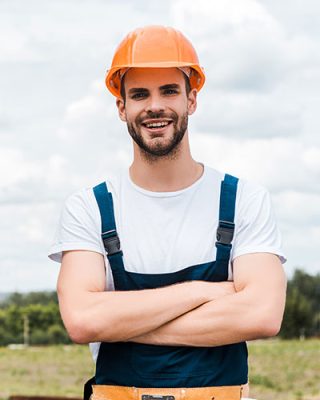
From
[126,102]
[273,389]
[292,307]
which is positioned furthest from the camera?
[292,307]

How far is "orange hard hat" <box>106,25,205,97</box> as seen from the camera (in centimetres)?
318

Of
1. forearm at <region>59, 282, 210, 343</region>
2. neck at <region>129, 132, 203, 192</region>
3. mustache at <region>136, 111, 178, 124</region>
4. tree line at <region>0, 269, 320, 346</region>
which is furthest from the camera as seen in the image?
tree line at <region>0, 269, 320, 346</region>

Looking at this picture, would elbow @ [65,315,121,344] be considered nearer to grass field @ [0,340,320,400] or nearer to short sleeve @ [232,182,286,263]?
short sleeve @ [232,182,286,263]

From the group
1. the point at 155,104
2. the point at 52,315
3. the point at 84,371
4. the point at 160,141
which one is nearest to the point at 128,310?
the point at 160,141

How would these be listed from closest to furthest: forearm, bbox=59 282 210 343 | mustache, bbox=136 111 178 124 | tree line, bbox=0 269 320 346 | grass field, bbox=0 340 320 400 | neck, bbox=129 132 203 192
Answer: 1. forearm, bbox=59 282 210 343
2. mustache, bbox=136 111 178 124
3. neck, bbox=129 132 203 192
4. grass field, bbox=0 340 320 400
5. tree line, bbox=0 269 320 346

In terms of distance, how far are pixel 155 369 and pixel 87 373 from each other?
19.0m

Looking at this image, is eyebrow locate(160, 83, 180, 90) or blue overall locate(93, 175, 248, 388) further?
eyebrow locate(160, 83, 180, 90)

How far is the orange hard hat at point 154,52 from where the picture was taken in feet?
10.4

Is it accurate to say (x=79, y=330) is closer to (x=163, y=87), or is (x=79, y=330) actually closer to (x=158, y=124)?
(x=158, y=124)

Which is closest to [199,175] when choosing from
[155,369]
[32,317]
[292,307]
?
[155,369]

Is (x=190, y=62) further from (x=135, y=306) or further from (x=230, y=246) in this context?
(x=135, y=306)

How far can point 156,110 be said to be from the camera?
10.1 ft

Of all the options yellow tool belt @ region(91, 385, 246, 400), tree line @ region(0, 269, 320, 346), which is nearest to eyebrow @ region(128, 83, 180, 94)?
yellow tool belt @ region(91, 385, 246, 400)

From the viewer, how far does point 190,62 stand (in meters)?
3.26
